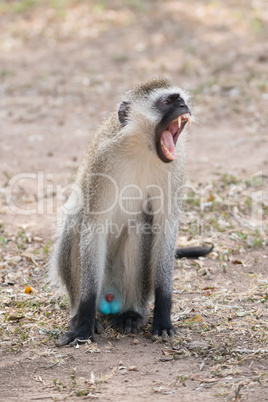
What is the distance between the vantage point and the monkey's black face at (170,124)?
382cm

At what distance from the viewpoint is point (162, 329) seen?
4.12 m

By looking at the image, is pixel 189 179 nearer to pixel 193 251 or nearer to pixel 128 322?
pixel 193 251

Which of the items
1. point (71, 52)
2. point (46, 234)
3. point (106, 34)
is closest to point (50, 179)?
point (46, 234)

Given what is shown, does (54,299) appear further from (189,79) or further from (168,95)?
(189,79)

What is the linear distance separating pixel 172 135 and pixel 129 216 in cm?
65

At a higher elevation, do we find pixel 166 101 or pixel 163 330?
pixel 166 101

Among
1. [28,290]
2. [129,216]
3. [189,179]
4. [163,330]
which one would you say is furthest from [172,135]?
[189,179]

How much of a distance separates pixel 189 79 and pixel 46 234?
5.44 metres

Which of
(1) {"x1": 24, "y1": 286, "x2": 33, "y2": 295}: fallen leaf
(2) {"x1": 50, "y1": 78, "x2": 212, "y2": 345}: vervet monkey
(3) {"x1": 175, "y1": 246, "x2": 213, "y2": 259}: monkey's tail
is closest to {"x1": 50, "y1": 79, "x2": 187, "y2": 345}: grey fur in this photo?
(2) {"x1": 50, "y1": 78, "x2": 212, "y2": 345}: vervet monkey

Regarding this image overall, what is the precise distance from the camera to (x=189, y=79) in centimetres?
1044

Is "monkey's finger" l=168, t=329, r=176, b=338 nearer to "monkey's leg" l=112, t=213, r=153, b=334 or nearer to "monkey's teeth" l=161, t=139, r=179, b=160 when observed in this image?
"monkey's leg" l=112, t=213, r=153, b=334

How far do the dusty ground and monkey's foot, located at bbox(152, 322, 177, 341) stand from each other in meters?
0.08

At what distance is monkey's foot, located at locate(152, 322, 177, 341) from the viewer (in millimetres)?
4074

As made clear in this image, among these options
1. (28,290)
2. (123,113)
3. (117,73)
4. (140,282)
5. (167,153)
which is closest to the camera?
(167,153)
